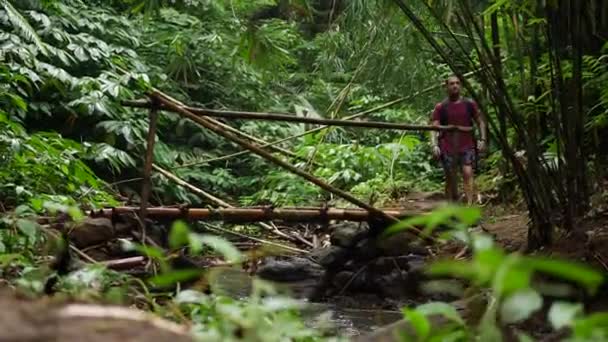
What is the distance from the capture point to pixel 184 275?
114cm

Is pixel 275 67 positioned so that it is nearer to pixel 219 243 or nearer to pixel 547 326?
pixel 547 326

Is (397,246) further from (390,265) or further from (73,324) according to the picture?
(73,324)

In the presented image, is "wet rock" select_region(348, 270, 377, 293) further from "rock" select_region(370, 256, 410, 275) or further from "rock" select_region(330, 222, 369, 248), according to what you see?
"rock" select_region(330, 222, 369, 248)

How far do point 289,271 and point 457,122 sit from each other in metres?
1.75

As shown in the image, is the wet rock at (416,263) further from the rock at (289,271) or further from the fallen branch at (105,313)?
the fallen branch at (105,313)

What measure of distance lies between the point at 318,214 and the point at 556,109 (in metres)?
1.52

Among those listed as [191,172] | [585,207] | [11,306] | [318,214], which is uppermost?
[11,306]

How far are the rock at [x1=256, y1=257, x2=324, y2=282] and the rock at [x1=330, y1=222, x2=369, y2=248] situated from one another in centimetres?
22

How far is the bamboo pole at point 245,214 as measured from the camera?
4379 millimetres

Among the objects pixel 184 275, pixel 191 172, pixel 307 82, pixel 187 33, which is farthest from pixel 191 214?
pixel 307 82

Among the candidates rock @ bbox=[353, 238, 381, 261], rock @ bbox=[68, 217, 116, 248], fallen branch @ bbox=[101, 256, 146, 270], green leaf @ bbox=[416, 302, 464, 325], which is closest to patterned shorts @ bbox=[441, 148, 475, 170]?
rock @ bbox=[353, 238, 381, 261]

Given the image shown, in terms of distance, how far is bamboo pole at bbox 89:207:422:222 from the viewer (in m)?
4.38

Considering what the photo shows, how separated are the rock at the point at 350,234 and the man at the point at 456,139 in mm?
1089

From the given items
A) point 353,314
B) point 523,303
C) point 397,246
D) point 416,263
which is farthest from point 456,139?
point 523,303
